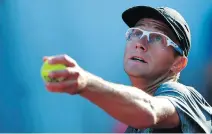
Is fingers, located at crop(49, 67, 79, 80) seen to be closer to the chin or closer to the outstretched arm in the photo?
the outstretched arm

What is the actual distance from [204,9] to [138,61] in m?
1.53

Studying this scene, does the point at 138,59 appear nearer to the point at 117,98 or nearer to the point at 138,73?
the point at 138,73

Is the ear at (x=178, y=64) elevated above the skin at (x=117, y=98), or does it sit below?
above

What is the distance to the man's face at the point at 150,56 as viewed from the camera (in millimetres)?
2105

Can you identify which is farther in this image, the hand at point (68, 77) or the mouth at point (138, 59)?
the mouth at point (138, 59)

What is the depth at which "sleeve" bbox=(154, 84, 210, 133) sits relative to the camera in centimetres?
162

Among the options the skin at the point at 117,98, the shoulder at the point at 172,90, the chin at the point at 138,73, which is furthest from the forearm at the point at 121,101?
the chin at the point at 138,73

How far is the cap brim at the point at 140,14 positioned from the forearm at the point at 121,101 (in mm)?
747

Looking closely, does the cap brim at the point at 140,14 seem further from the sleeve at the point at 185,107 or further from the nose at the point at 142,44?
the sleeve at the point at 185,107

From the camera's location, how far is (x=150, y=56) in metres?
2.13

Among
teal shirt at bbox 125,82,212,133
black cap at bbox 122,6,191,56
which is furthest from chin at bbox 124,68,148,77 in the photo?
teal shirt at bbox 125,82,212,133

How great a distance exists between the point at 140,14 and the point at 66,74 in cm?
116

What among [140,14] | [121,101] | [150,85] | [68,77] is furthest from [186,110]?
[140,14]

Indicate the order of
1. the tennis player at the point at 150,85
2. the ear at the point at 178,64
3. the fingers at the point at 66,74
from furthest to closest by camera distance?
1. the ear at the point at 178,64
2. the tennis player at the point at 150,85
3. the fingers at the point at 66,74
